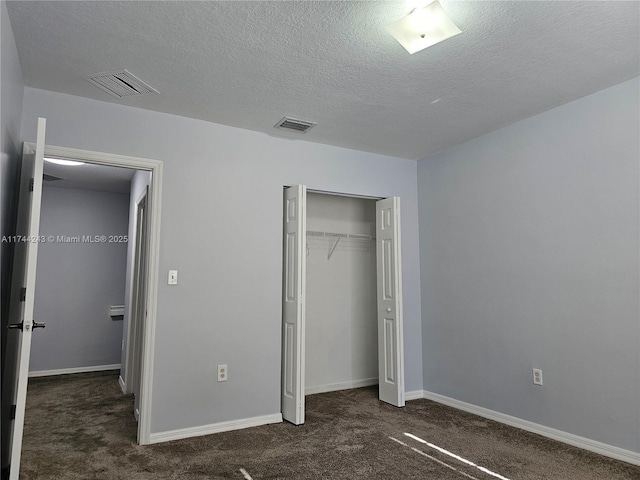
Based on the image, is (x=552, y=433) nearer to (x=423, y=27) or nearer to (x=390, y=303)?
(x=390, y=303)

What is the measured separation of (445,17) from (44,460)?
367cm

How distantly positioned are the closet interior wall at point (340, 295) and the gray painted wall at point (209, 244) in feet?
3.03

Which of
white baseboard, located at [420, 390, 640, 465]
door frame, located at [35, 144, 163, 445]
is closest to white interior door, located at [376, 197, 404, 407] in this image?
white baseboard, located at [420, 390, 640, 465]

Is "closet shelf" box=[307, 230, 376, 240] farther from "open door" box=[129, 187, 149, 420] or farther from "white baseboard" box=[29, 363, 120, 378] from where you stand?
"white baseboard" box=[29, 363, 120, 378]

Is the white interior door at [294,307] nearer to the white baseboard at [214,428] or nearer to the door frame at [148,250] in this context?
the white baseboard at [214,428]

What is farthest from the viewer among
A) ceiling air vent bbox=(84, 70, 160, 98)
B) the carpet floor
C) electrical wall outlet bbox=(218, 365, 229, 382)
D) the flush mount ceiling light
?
electrical wall outlet bbox=(218, 365, 229, 382)

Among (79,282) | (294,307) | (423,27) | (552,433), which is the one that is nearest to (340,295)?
(294,307)

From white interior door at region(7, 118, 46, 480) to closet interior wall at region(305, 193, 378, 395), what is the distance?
2642 mm

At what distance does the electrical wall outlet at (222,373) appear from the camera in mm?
3281

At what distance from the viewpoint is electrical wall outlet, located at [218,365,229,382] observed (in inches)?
129

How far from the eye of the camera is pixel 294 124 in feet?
11.4

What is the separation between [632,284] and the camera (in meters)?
2.68

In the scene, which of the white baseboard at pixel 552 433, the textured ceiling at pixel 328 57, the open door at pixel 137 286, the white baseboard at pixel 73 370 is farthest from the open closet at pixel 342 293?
the white baseboard at pixel 73 370

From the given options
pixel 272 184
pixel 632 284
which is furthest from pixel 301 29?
pixel 632 284
